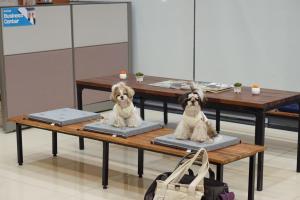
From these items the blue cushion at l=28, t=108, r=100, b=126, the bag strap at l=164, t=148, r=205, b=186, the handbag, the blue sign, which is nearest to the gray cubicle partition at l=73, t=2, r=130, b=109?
the blue sign

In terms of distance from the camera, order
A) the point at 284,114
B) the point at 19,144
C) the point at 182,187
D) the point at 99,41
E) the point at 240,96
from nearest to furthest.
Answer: the point at 182,187
the point at 240,96
the point at 19,144
the point at 284,114
the point at 99,41

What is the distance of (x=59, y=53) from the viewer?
677 cm

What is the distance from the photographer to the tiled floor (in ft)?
14.7

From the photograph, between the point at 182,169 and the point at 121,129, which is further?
the point at 121,129

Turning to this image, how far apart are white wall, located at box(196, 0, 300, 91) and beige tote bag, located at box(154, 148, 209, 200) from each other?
2.76 m

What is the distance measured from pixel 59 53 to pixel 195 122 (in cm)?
298

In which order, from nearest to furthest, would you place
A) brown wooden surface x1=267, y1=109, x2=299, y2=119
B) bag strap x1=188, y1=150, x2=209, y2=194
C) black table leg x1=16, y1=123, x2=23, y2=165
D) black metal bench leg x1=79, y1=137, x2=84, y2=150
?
bag strap x1=188, y1=150, x2=209, y2=194
black table leg x1=16, y1=123, x2=23, y2=165
brown wooden surface x1=267, y1=109, x2=299, y2=119
black metal bench leg x1=79, y1=137, x2=84, y2=150

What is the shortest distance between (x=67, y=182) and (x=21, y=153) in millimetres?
671

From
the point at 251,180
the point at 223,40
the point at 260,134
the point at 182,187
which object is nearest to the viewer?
the point at 182,187

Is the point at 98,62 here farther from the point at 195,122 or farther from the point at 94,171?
the point at 195,122

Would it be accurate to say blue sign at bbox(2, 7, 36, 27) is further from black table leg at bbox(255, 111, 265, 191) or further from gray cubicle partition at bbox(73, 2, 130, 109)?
black table leg at bbox(255, 111, 265, 191)

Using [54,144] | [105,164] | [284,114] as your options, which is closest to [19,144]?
[54,144]

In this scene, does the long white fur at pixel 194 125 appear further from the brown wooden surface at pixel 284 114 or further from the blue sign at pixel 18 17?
the blue sign at pixel 18 17

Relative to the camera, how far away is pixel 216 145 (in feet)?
13.4
